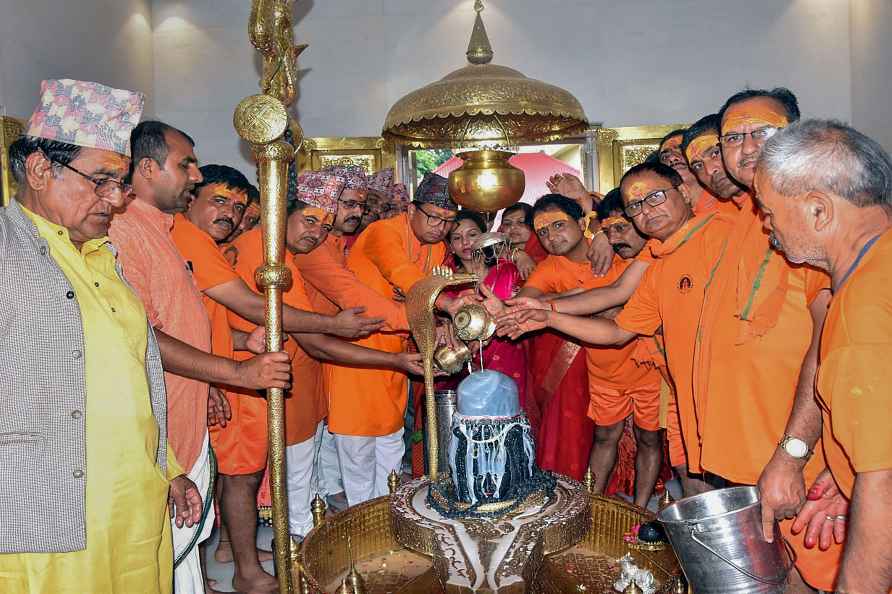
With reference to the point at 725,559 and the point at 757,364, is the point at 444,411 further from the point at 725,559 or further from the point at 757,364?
the point at 725,559

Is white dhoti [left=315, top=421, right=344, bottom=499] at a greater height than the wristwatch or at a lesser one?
lesser

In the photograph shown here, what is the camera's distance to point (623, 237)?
12.4 ft

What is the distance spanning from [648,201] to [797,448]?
1374mm

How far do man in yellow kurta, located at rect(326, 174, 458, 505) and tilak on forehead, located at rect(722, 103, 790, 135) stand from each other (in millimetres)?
1793

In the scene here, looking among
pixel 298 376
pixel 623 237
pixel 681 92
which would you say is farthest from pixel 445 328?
pixel 681 92

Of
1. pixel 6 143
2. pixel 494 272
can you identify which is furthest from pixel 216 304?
pixel 6 143

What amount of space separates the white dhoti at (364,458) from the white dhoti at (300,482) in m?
0.19

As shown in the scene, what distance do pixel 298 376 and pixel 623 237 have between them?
5.59 ft

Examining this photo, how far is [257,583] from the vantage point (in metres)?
3.06

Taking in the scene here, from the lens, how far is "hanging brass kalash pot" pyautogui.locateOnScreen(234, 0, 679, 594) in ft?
6.37

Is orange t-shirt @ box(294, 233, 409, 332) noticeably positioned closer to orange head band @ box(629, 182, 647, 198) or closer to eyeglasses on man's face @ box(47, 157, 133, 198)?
orange head band @ box(629, 182, 647, 198)

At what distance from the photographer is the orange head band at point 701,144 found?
8.43 ft

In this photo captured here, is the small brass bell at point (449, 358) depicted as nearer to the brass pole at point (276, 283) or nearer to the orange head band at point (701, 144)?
the brass pole at point (276, 283)

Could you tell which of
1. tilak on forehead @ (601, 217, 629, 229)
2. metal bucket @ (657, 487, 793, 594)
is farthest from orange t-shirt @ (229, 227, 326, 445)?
metal bucket @ (657, 487, 793, 594)
